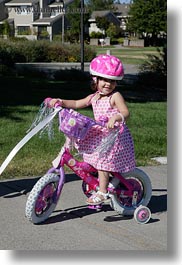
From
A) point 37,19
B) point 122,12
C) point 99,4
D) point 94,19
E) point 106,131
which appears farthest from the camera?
point 99,4

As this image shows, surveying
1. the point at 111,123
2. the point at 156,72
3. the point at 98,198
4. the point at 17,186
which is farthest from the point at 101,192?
the point at 156,72

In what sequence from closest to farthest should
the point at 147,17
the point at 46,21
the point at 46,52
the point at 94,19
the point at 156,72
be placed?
the point at 156,72
the point at 46,52
the point at 147,17
the point at 46,21
the point at 94,19

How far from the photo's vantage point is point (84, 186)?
5016 millimetres

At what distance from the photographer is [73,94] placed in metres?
14.6

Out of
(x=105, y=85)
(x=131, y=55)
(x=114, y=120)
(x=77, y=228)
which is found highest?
(x=131, y=55)

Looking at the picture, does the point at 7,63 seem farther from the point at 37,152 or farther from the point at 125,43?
the point at 125,43

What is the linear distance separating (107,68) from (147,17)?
63822mm

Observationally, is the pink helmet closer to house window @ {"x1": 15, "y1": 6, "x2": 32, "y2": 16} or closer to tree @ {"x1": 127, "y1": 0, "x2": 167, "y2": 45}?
house window @ {"x1": 15, "y1": 6, "x2": 32, "y2": 16}

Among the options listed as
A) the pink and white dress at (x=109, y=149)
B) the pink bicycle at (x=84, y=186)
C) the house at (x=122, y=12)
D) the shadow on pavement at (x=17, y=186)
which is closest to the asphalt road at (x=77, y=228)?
the shadow on pavement at (x=17, y=186)

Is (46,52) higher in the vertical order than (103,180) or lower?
higher

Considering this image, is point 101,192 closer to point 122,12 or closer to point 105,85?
point 105,85

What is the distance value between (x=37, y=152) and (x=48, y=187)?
9.13 feet

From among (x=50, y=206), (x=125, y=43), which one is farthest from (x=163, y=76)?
(x=125, y=43)

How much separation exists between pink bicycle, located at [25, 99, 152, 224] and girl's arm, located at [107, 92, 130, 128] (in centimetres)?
19
